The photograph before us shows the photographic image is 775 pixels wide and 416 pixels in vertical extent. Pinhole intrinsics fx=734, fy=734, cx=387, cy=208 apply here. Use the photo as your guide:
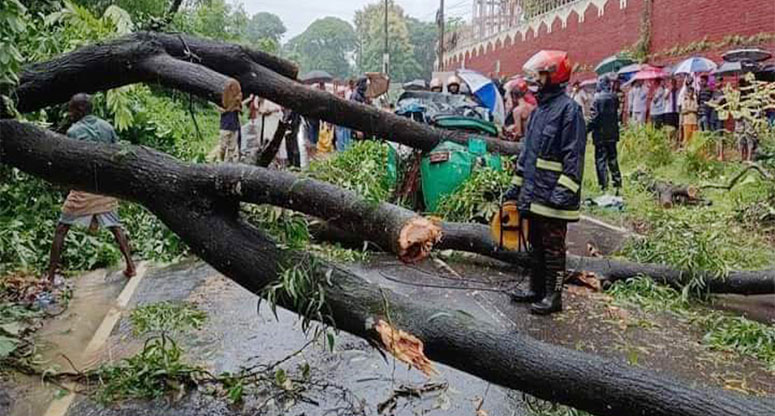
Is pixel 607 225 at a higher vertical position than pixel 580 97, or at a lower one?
lower

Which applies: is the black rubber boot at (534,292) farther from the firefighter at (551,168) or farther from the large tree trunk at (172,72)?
the large tree trunk at (172,72)

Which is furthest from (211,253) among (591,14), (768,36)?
(591,14)

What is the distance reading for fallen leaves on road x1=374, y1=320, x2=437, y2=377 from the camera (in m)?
3.31

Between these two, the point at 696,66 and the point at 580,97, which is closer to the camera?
the point at 696,66

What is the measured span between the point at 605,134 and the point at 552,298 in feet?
20.4

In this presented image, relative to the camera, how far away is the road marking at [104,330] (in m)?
4.01

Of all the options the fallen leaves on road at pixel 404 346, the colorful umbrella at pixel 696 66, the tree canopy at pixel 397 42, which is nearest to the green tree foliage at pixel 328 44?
the tree canopy at pixel 397 42

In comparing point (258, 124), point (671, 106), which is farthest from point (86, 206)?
point (671, 106)

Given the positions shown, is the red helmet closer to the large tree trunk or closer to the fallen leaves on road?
the large tree trunk

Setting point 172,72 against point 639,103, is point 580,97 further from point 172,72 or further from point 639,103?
point 172,72

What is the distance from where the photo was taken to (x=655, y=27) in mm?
19766

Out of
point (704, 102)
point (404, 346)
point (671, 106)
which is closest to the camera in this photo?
point (404, 346)

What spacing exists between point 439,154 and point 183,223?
4.31 m

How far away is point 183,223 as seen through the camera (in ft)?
12.9
